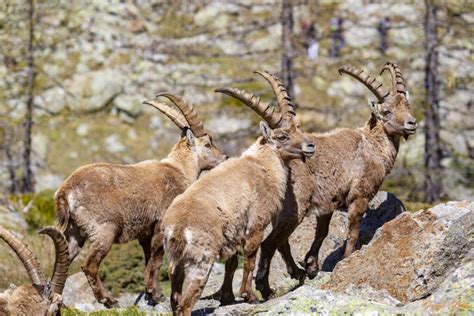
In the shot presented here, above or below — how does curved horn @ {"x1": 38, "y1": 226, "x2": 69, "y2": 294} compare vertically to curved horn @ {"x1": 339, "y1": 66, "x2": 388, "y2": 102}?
Result: below

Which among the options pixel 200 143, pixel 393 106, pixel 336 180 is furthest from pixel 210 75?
pixel 336 180

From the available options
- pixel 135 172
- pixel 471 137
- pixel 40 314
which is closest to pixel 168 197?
pixel 135 172

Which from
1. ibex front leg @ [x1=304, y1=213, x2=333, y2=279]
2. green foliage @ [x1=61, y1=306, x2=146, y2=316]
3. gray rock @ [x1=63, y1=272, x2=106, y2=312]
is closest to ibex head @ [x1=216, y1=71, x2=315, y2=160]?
ibex front leg @ [x1=304, y1=213, x2=333, y2=279]

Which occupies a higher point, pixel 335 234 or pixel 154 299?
pixel 335 234

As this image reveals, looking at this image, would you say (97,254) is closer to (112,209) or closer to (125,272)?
(112,209)

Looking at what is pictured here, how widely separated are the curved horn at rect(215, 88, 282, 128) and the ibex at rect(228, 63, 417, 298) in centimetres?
68

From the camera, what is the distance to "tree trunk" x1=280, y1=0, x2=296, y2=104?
24047mm

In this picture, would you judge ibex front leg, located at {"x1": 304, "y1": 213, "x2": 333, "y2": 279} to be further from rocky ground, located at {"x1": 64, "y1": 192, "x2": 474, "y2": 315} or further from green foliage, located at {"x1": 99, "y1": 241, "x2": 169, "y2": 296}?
green foliage, located at {"x1": 99, "y1": 241, "x2": 169, "y2": 296}

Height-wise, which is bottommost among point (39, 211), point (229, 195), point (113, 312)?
point (113, 312)

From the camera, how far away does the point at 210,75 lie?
3759 centimetres

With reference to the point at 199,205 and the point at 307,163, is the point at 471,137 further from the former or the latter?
the point at 199,205

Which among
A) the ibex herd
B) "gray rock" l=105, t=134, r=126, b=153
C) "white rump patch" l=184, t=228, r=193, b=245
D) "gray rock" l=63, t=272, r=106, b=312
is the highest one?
"gray rock" l=105, t=134, r=126, b=153

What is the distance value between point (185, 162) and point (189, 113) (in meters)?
0.77

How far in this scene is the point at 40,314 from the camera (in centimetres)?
775
